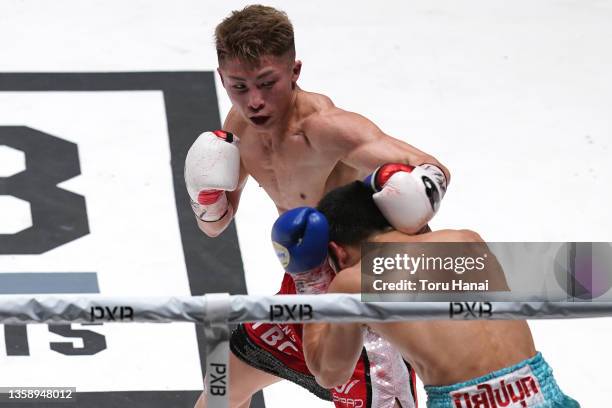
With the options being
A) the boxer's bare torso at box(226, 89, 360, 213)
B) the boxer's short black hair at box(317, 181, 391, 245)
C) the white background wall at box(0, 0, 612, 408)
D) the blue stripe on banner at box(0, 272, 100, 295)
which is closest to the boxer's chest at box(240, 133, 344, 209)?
the boxer's bare torso at box(226, 89, 360, 213)

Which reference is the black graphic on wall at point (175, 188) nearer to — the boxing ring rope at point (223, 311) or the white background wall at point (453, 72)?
the white background wall at point (453, 72)

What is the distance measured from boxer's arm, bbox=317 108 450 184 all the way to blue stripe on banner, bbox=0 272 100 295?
135 centimetres

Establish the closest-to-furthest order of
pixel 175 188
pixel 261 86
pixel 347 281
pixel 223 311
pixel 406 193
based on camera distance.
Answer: pixel 223 311, pixel 347 281, pixel 406 193, pixel 261 86, pixel 175 188

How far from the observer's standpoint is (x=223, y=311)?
7.34 feet

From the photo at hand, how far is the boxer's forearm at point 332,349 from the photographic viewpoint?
257 centimetres

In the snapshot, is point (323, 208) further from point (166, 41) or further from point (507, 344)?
point (166, 41)

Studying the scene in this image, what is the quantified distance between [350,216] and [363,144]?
52 centimetres

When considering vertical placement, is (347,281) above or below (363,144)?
below

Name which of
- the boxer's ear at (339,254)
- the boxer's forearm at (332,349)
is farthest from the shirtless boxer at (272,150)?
the boxer's forearm at (332,349)

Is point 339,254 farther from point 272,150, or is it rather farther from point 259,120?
point 272,150

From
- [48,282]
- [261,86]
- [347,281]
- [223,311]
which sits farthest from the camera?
[48,282]

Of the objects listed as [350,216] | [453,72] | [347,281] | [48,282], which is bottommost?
[48,282]

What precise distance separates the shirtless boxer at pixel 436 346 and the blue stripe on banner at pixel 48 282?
1736 mm

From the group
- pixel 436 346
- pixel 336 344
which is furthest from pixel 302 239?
pixel 436 346
